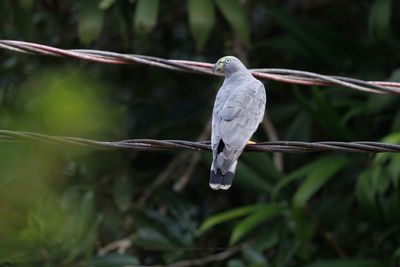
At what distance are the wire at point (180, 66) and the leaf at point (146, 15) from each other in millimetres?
1835

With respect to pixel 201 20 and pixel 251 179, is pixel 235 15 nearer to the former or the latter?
pixel 201 20

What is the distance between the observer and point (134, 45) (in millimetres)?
9398

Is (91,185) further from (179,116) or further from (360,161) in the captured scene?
(360,161)

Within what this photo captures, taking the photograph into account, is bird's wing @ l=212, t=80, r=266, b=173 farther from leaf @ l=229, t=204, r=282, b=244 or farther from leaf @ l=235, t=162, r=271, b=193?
leaf @ l=235, t=162, r=271, b=193

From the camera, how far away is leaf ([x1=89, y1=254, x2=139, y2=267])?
729 cm

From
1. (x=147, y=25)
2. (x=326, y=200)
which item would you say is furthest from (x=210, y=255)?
(x=147, y=25)

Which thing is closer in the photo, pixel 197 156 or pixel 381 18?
pixel 381 18

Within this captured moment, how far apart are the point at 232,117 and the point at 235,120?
0.03 m

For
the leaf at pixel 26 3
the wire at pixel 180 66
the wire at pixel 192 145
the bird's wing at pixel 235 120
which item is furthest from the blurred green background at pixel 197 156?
the wire at pixel 192 145

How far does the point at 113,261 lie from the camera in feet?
24.0

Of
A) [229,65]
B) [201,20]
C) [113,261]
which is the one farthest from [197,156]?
[229,65]

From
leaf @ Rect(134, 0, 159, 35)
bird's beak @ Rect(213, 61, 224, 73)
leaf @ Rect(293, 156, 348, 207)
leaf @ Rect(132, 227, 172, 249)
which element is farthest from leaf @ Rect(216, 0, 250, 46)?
bird's beak @ Rect(213, 61, 224, 73)

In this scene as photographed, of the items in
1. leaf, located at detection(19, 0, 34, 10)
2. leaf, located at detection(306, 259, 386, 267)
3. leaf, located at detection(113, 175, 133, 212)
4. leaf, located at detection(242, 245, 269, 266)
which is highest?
leaf, located at detection(19, 0, 34, 10)

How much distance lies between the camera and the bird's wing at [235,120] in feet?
15.9
